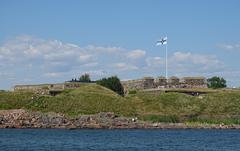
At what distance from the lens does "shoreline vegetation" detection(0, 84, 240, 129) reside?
275ft

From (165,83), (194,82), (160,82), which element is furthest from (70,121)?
(194,82)

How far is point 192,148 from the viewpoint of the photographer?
178 feet

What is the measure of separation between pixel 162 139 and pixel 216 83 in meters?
92.8

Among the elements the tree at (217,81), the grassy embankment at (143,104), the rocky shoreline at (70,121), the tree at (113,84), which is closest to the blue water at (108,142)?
the rocky shoreline at (70,121)

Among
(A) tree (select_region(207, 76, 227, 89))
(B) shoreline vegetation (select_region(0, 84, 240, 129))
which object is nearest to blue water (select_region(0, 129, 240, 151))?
(B) shoreline vegetation (select_region(0, 84, 240, 129))

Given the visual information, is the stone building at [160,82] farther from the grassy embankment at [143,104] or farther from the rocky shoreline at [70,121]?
the rocky shoreline at [70,121]

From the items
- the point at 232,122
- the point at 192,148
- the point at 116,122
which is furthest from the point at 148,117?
the point at 192,148

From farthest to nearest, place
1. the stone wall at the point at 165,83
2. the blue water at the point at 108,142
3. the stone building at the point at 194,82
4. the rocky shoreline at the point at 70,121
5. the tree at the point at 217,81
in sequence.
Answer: the tree at the point at 217,81
the stone building at the point at 194,82
the stone wall at the point at 165,83
the rocky shoreline at the point at 70,121
the blue water at the point at 108,142

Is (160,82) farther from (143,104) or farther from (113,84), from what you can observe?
(143,104)

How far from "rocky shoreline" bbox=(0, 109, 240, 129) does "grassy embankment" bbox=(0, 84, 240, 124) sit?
3772mm

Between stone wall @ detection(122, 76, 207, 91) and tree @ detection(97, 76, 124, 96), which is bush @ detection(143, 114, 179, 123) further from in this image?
tree @ detection(97, 76, 124, 96)

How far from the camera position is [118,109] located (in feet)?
310

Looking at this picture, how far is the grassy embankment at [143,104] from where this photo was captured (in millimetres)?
92812

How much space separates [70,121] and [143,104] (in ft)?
65.0
